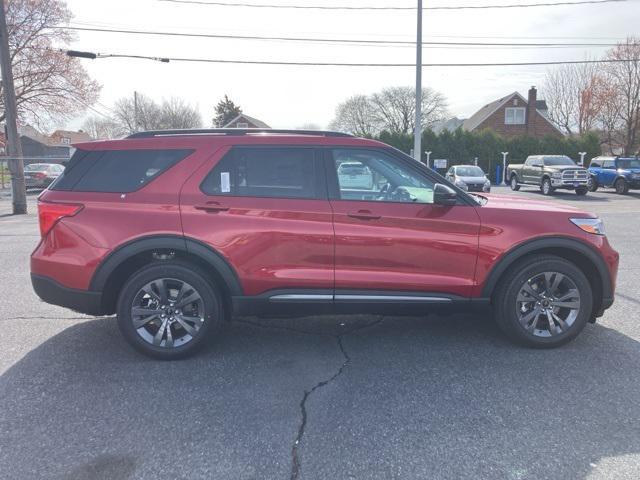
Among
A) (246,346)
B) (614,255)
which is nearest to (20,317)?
(246,346)

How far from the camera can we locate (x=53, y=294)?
394 centimetres

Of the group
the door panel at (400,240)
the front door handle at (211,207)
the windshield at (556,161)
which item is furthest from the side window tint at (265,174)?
the windshield at (556,161)

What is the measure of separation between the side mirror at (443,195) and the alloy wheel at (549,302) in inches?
38.2

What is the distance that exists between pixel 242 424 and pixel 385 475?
38.4 inches

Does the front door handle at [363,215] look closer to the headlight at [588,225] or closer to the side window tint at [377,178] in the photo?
the side window tint at [377,178]

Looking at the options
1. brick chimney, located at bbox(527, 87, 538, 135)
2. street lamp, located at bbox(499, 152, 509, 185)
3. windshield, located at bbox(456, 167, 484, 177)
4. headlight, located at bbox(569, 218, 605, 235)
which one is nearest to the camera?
headlight, located at bbox(569, 218, 605, 235)

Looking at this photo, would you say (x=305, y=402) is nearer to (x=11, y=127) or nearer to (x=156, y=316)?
(x=156, y=316)

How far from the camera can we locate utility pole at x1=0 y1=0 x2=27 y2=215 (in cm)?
1509

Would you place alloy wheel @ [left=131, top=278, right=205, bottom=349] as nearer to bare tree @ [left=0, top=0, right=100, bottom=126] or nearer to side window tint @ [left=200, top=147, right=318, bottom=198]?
side window tint @ [left=200, top=147, right=318, bottom=198]

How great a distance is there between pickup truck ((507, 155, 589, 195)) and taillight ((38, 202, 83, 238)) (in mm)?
21426

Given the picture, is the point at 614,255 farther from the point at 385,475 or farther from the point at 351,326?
the point at 385,475

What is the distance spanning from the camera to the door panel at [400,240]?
3.82 metres

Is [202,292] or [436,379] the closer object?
[436,379]

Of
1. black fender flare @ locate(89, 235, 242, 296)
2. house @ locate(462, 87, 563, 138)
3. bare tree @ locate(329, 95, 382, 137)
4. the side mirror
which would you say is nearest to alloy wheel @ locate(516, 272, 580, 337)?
the side mirror
